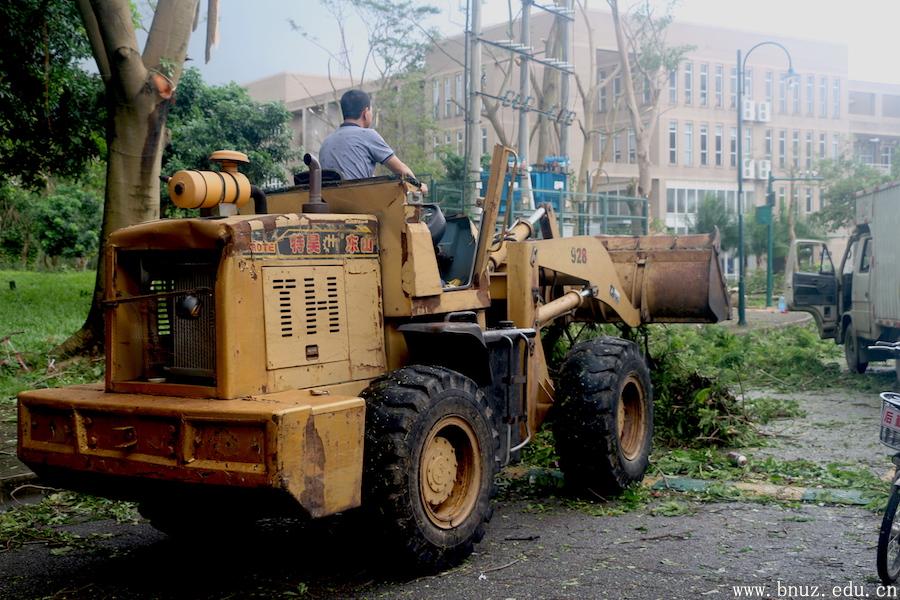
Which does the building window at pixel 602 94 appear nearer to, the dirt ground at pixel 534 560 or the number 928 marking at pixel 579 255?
the number 928 marking at pixel 579 255

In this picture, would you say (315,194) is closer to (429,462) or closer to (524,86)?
(429,462)

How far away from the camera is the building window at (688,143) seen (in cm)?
6234

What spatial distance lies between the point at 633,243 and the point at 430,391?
410cm

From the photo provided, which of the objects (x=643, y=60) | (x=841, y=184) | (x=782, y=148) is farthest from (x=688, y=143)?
(x=643, y=60)

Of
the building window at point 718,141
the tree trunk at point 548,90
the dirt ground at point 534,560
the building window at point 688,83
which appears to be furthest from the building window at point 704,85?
the dirt ground at point 534,560

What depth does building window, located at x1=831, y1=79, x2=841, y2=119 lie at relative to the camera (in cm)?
6919

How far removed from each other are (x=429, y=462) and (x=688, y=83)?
60.1 meters

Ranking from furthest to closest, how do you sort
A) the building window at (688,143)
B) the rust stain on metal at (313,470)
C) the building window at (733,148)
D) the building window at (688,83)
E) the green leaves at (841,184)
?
the building window at (733,148) → the building window at (688,143) → the building window at (688,83) → the green leaves at (841,184) → the rust stain on metal at (313,470)

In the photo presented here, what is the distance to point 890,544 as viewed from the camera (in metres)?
5.37

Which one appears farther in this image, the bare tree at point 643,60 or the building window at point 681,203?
the building window at point 681,203

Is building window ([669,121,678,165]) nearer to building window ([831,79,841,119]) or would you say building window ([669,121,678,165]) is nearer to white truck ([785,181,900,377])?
building window ([831,79,841,119])

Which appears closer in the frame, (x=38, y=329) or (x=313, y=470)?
(x=313, y=470)

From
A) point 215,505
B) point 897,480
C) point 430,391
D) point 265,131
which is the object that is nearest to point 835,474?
point 897,480

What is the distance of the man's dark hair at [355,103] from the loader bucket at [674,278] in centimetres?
321
